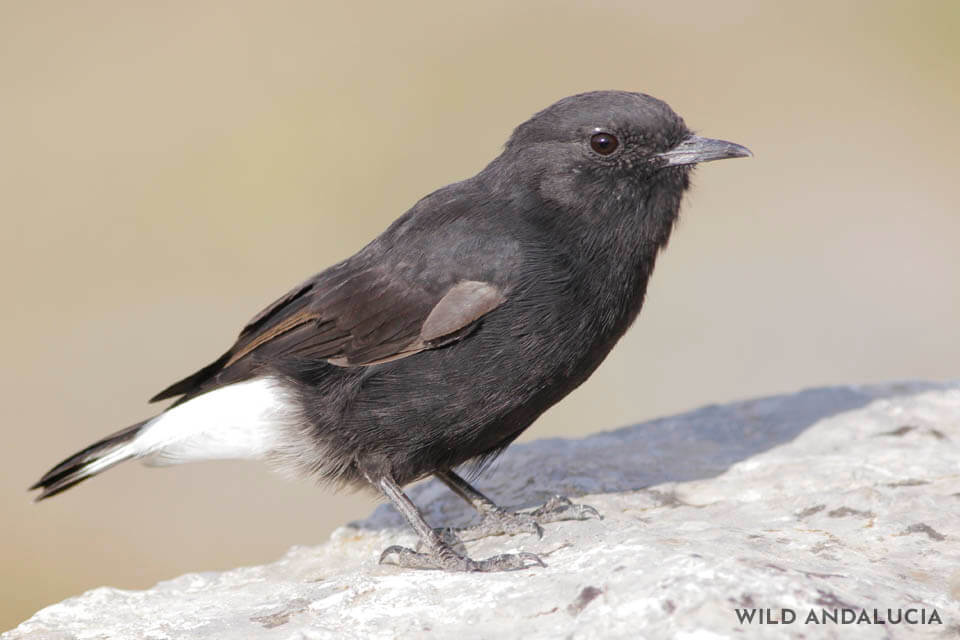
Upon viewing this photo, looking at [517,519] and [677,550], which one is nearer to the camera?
[677,550]

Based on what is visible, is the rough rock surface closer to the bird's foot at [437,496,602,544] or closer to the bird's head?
the bird's foot at [437,496,602,544]

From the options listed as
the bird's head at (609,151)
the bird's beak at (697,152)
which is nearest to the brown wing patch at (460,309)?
the bird's head at (609,151)

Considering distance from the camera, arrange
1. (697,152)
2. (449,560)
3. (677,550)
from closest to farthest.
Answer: (677,550), (449,560), (697,152)

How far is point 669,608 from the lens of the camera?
4500mm

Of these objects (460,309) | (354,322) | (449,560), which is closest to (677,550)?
(449,560)

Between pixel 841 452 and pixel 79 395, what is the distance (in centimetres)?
1113

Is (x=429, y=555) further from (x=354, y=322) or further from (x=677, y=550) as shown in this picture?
(x=677, y=550)

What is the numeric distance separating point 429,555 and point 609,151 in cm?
224

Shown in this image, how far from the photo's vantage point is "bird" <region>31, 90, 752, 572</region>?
6066 millimetres

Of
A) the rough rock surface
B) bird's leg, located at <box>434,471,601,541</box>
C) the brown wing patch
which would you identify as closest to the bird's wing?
the brown wing patch

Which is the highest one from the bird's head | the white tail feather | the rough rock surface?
the bird's head

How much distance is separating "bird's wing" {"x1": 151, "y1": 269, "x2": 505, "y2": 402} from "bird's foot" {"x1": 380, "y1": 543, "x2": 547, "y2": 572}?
0.97m

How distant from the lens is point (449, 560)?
5996 millimetres

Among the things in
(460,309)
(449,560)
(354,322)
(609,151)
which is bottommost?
(449,560)
